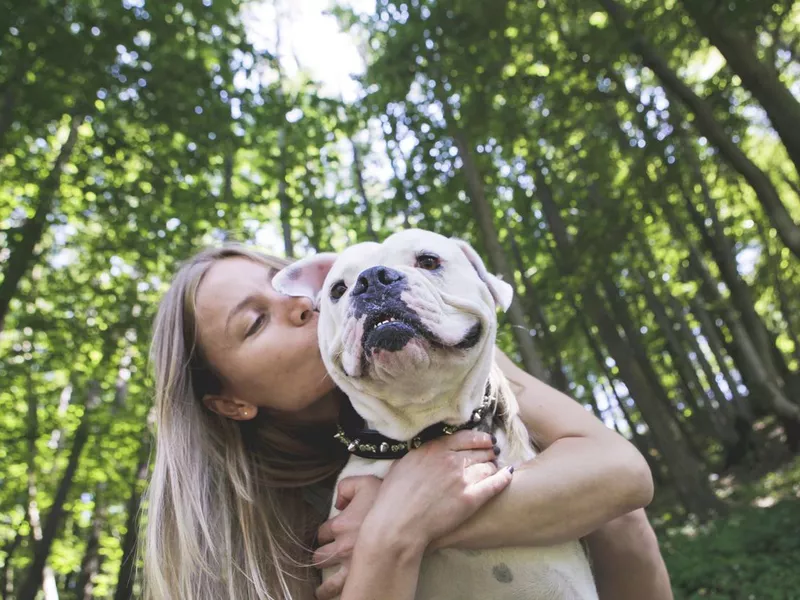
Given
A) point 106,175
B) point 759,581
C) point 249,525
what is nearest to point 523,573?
point 249,525

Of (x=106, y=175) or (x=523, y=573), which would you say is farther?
(x=106, y=175)

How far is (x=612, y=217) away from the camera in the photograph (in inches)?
302

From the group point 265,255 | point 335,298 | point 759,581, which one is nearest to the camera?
point 335,298

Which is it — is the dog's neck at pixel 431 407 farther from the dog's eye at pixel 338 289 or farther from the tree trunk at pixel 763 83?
the tree trunk at pixel 763 83

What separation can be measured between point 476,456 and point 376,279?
63 centimetres

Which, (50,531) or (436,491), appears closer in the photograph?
(436,491)

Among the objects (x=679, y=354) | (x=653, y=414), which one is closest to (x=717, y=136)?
(x=653, y=414)

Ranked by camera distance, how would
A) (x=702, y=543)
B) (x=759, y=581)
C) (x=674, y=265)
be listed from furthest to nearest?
(x=674, y=265) < (x=702, y=543) < (x=759, y=581)

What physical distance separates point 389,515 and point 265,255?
143 centimetres

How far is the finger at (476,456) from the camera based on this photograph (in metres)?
1.85

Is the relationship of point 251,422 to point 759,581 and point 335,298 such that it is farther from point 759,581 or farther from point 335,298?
point 759,581

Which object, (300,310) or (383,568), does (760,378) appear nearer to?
(300,310)

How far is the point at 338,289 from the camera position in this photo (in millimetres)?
2031

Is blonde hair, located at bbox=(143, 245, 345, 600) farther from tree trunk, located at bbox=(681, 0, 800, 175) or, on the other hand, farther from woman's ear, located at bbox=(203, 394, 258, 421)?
tree trunk, located at bbox=(681, 0, 800, 175)
